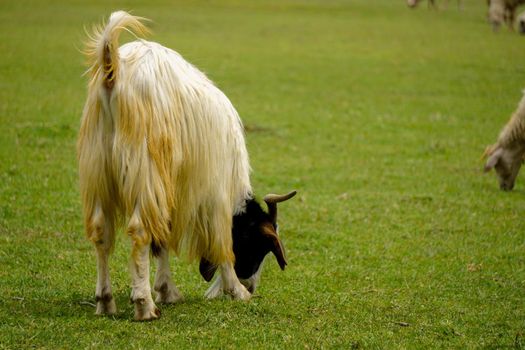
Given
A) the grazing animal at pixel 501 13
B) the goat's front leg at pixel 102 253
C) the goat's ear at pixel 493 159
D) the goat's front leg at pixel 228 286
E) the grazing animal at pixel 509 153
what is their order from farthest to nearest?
the grazing animal at pixel 501 13
the goat's ear at pixel 493 159
the grazing animal at pixel 509 153
the goat's front leg at pixel 228 286
the goat's front leg at pixel 102 253

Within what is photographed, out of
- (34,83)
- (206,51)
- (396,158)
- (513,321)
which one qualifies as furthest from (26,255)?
(206,51)

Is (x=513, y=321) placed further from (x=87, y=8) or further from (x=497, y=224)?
(x=87, y=8)

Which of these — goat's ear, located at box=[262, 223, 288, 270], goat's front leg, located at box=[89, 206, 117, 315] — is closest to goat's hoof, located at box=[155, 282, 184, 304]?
goat's front leg, located at box=[89, 206, 117, 315]

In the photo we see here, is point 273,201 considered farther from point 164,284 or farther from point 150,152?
point 150,152

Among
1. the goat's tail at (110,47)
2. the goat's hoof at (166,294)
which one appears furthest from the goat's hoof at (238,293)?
the goat's tail at (110,47)

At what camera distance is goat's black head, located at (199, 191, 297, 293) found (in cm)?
699

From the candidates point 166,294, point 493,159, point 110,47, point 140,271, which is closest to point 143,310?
point 140,271

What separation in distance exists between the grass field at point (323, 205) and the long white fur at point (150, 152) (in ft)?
1.94

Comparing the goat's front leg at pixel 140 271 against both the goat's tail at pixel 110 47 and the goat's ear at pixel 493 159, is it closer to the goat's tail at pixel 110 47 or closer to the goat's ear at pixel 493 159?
the goat's tail at pixel 110 47

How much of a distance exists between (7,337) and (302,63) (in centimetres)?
1934

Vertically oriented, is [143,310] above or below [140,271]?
below

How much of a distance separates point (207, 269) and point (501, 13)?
91.1ft

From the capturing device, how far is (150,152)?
602 centimetres

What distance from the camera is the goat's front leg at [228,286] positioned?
6895mm
